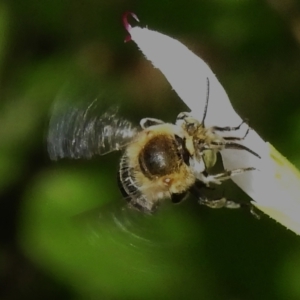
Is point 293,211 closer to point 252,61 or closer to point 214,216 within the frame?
point 214,216

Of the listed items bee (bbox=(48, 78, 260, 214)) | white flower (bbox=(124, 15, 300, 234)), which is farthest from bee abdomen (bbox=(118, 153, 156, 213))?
white flower (bbox=(124, 15, 300, 234))

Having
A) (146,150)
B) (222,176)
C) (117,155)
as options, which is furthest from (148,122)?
(117,155)

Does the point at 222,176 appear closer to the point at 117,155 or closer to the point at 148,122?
the point at 148,122

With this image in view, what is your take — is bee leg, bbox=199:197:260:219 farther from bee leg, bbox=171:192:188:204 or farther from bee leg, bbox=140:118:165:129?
bee leg, bbox=140:118:165:129

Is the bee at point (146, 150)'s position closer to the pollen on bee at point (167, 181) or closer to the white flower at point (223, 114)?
the pollen on bee at point (167, 181)

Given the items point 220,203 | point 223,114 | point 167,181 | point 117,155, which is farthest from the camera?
point 117,155

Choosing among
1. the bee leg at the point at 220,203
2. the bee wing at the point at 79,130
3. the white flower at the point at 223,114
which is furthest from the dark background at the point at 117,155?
the white flower at the point at 223,114
